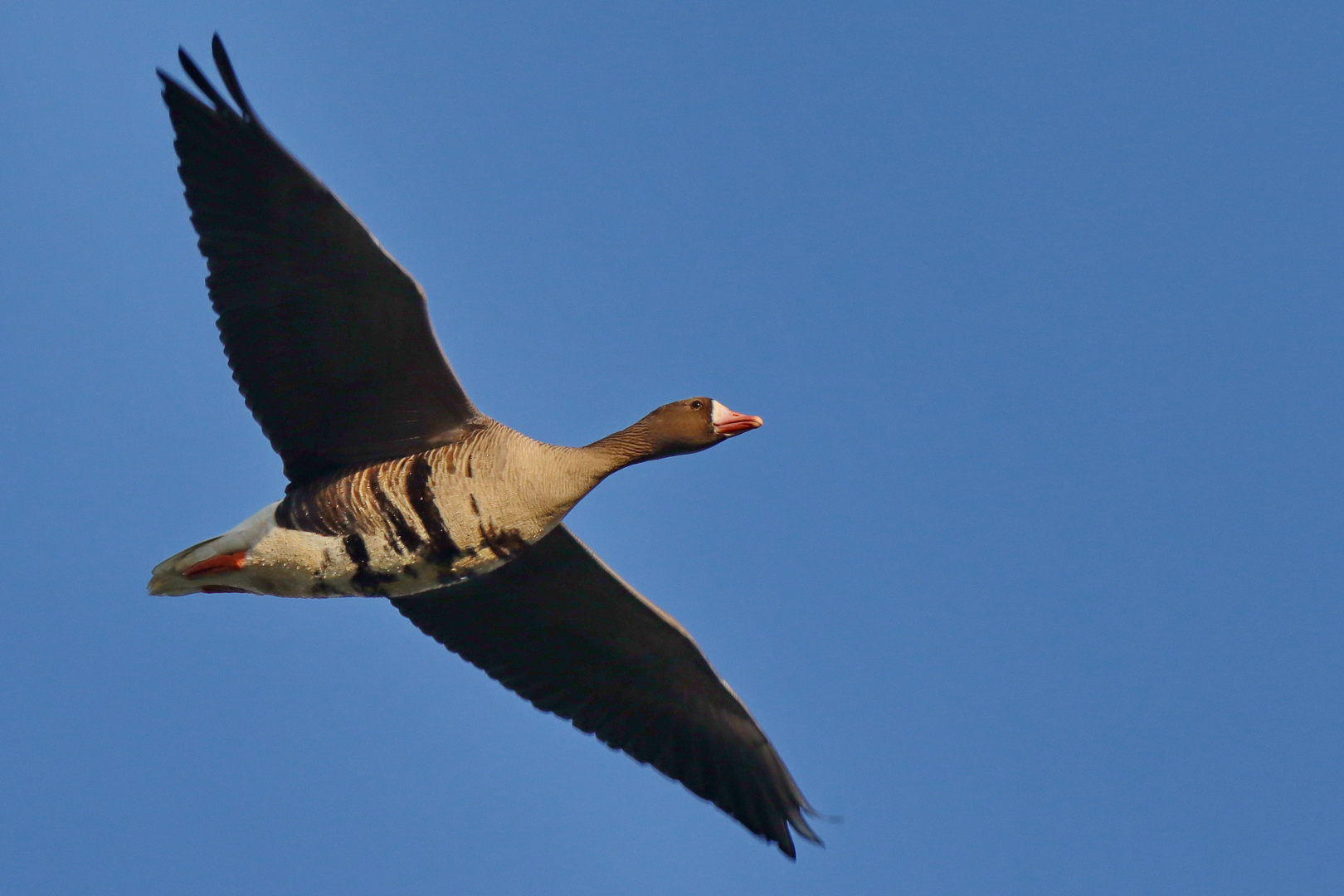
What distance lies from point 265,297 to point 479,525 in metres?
2.44

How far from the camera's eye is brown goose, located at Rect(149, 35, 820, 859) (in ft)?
35.2

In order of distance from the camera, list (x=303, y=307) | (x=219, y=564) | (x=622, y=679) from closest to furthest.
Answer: (x=303, y=307), (x=219, y=564), (x=622, y=679)

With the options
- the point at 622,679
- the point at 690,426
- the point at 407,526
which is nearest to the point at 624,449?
the point at 690,426

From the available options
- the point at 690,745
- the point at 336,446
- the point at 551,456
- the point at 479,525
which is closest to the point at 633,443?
the point at 551,456

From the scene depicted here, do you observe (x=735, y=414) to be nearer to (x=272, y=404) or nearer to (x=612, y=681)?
(x=612, y=681)

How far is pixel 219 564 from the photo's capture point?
11.4 meters

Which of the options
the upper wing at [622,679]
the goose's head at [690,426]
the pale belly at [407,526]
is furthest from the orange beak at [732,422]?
the upper wing at [622,679]

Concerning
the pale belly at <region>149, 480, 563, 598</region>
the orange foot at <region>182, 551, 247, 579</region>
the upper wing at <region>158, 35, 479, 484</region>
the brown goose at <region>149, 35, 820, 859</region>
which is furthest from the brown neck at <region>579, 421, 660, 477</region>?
the orange foot at <region>182, 551, 247, 579</region>

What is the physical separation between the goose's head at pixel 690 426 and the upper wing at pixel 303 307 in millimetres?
1563

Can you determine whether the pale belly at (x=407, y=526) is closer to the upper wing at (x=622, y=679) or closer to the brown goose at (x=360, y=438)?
the brown goose at (x=360, y=438)

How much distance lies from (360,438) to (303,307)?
4.23ft

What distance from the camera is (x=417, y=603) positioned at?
12938 mm

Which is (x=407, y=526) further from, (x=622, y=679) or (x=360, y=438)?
(x=622, y=679)

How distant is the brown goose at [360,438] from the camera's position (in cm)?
1073
